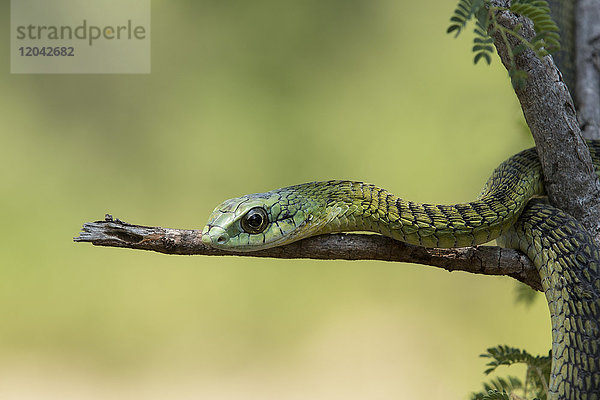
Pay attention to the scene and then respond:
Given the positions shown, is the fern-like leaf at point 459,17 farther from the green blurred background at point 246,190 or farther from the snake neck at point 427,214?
the green blurred background at point 246,190

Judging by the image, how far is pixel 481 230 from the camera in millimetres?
2363

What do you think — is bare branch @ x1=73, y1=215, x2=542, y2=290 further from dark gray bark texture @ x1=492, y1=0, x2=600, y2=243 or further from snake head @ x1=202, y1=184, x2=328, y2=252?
dark gray bark texture @ x1=492, y1=0, x2=600, y2=243

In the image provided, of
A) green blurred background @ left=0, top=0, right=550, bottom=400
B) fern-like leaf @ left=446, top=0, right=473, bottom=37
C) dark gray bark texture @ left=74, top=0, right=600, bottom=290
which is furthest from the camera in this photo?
green blurred background @ left=0, top=0, right=550, bottom=400

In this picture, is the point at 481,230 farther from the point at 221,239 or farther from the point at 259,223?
the point at 221,239

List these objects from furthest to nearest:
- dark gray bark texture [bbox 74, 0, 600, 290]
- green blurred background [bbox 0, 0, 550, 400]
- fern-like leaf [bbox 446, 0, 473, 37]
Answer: green blurred background [bbox 0, 0, 550, 400] → dark gray bark texture [bbox 74, 0, 600, 290] → fern-like leaf [bbox 446, 0, 473, 37]

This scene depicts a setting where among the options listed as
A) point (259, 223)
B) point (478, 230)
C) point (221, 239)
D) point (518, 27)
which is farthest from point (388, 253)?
point (518, 27)

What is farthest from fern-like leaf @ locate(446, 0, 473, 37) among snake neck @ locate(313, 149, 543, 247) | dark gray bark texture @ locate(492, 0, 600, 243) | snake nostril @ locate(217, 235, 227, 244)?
snake nostril @ locate(217, 235, 227, 244)

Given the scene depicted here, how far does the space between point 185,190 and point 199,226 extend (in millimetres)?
403

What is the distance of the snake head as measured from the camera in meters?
2.22

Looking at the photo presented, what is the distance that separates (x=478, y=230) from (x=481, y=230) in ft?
0.06

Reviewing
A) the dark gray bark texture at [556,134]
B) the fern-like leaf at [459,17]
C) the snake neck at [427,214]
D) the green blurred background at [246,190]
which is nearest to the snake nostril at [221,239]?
the snake neck at [427,214]

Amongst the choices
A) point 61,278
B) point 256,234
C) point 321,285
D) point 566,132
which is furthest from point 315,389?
point 566,132

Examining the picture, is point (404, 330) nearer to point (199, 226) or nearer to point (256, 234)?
point (199, 226)

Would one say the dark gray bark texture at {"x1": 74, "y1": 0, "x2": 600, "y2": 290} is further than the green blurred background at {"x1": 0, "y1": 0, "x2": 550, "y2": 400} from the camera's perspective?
No
